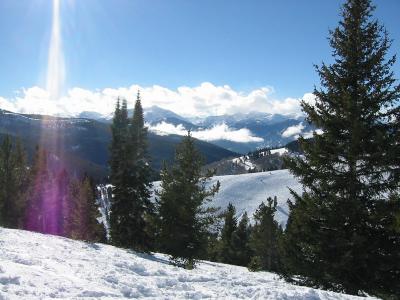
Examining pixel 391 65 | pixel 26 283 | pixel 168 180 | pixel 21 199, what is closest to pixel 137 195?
pixel 168 180

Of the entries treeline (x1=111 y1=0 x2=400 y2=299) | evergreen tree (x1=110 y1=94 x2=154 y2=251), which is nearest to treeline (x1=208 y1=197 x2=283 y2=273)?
evergreen tree (x1=110 y1=94 x2=154 y2=251)

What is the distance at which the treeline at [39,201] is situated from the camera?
4291cm

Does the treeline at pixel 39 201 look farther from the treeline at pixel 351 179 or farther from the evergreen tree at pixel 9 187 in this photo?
the treeline at pixel 351 179

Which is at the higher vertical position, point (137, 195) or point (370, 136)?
point (370, 136)

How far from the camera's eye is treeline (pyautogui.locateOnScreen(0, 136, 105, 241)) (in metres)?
42.9

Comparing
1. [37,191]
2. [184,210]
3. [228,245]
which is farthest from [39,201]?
[184,210]

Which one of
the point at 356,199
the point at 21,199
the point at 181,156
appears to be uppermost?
the point at 181,156

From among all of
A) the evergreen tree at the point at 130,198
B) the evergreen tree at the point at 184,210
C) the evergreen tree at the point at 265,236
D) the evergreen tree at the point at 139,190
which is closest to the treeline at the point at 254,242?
the evergreen tree at the point at 265,236

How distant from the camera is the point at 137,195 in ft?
113

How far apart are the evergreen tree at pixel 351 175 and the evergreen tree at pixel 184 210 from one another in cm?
931

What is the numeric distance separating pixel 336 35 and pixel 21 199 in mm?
37808

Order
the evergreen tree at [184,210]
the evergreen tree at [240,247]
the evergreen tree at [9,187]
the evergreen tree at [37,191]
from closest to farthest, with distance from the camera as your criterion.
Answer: the evergreen tree at [184,210] → the evergreen tree at [9,187] → the evergreen tree at [37,191] → the evergreen tree at [240,247]

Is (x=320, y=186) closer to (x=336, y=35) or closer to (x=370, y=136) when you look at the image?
(x=370, y=136)

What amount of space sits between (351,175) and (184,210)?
1095 cm
